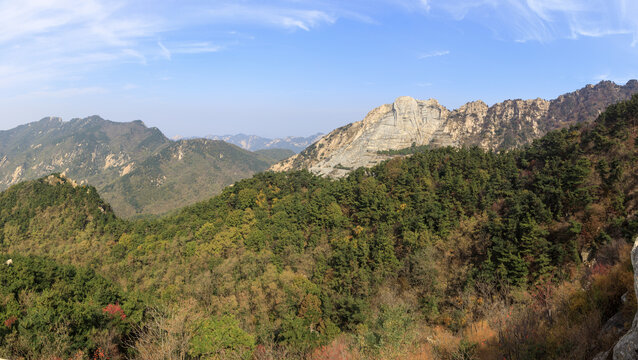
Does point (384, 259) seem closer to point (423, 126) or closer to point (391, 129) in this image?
point (391, 129)

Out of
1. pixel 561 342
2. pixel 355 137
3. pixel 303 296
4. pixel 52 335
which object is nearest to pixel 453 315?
pixel 303 296

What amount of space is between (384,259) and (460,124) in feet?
487

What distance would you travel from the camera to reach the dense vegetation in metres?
18.9

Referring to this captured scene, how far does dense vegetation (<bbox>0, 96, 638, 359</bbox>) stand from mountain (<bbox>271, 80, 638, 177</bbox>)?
67.1m

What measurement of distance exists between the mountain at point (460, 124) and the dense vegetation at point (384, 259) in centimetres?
6710

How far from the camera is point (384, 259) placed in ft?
141

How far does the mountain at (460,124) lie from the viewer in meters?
140

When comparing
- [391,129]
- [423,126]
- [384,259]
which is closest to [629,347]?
[384,259]

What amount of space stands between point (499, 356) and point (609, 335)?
462 centimetres

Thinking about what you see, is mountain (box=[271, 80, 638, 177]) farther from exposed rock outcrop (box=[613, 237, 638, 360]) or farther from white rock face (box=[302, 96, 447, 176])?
exposed rock outcrop (box=[613, 237, 638, 360])

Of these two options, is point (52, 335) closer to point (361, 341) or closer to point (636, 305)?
point (361, 341)

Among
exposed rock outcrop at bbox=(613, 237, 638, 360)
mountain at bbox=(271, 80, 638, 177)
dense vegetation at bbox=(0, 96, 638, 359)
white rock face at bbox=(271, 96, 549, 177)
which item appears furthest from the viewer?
white rock face at bbox=(271, 96, 549, 177)

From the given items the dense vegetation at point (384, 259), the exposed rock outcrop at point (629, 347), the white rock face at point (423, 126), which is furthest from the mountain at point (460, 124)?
the exposed rock outcrop at point (629, 347)

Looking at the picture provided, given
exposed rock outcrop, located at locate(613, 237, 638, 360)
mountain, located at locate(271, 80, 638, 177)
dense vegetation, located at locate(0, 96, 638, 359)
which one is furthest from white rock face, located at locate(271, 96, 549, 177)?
exposed rock outcrop, located at locate(613, 237, 638, 360)
